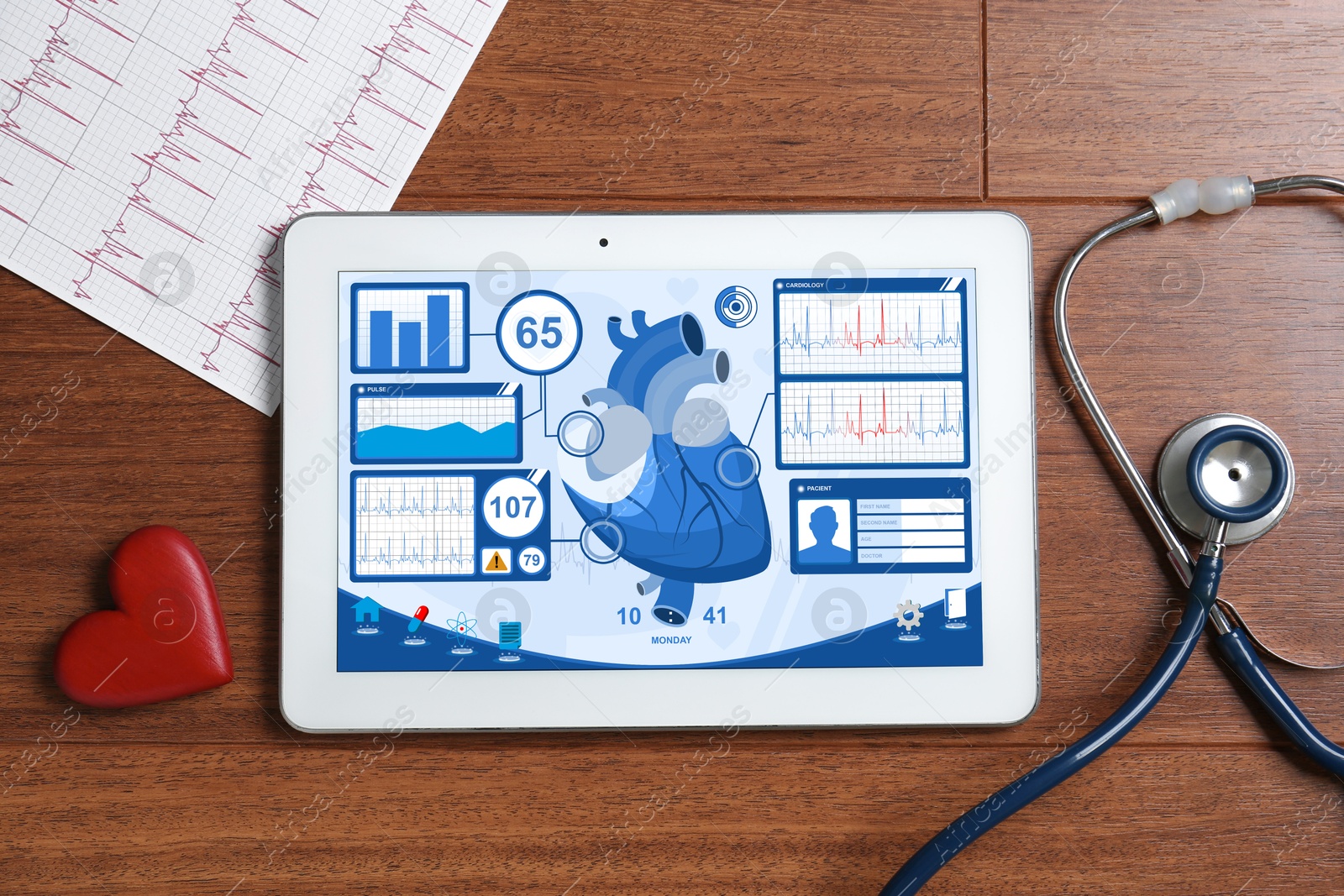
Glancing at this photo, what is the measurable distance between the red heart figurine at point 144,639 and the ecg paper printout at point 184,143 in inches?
5.8

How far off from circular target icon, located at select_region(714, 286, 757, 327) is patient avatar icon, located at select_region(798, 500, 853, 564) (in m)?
0.15

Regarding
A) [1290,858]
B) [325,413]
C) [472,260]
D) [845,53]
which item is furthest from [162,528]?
[1290,858]

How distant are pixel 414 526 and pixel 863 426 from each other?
358mm

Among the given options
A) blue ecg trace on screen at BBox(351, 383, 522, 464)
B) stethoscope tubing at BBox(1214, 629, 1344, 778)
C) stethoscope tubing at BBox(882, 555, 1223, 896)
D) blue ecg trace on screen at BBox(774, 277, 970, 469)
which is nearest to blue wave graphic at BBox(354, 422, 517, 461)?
blue ecg trace on screen at BBox(351, 383, 522, 464)

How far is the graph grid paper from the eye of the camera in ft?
1.80

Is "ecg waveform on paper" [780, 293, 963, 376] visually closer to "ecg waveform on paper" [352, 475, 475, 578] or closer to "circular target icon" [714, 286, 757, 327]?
"circular target icon" [714, 286, 757, 327]

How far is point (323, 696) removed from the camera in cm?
55

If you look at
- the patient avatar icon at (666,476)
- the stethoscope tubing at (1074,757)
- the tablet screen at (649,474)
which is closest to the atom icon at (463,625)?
the tablet screen at (649,474)

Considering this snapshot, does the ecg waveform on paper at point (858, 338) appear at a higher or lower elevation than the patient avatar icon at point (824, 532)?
higher

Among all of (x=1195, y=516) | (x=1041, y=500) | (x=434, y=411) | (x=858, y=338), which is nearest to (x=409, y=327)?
(x=434, y=411)

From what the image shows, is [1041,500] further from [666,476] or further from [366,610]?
[366,610]

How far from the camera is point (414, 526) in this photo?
1.80 feet

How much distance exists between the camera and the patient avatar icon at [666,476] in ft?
1.80

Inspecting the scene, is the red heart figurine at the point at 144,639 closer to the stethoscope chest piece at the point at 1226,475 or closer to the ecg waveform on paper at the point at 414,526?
the ecg waveform on paper at the point at 414,526
